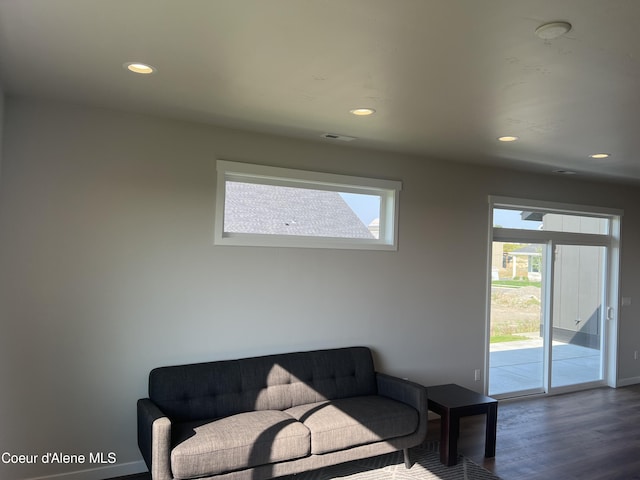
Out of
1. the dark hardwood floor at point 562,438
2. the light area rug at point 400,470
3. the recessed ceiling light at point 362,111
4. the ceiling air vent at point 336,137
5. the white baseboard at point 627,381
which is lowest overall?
the light area rug at point 400,470

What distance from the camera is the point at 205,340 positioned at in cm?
349

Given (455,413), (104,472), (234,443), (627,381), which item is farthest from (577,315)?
(104,472)

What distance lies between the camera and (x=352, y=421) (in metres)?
3.18

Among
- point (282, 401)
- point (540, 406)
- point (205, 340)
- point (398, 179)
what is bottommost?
point (540, 406)

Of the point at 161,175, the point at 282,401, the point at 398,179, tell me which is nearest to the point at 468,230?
the point at 398,179

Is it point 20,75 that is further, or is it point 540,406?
point 540,406

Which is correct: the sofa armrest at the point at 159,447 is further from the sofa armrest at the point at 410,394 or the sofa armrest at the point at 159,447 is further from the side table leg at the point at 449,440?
the side table leg at the point at 449,440

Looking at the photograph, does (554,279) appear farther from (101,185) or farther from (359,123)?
(101,185)

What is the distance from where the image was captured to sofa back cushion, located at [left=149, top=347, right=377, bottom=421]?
124 inches

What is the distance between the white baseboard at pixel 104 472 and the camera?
3.06 metres

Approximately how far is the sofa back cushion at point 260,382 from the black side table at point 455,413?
23.1 inches

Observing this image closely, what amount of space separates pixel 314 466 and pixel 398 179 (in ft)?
8.65

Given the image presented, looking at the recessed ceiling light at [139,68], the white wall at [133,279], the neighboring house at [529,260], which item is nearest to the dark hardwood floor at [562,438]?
the white wall at [133,279]

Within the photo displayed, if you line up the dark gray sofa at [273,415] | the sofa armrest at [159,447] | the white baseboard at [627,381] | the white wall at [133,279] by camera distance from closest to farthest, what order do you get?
1. the sofa armrest at [159,447]
2. the dark gray sofa at [273,415]
3. the white wall at [133,279]
4. the white baseboard at [627,381]
